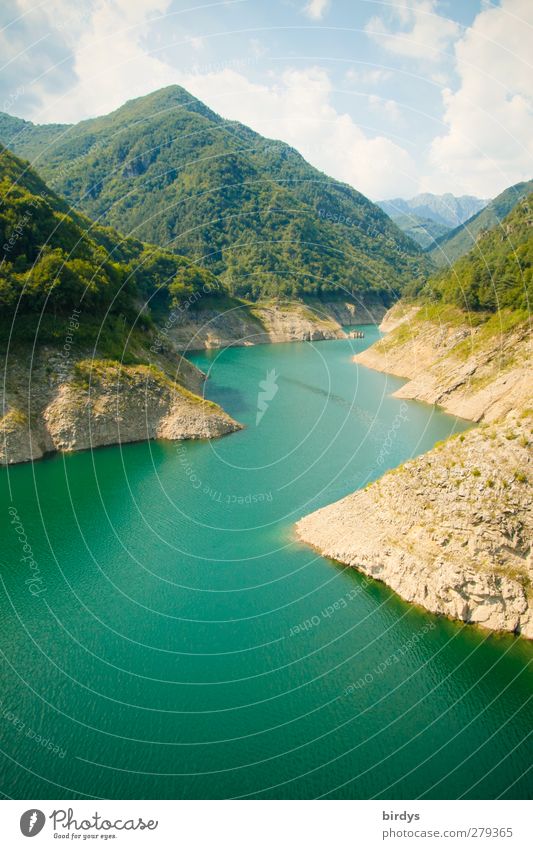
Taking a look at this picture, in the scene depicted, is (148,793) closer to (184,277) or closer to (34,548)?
(34,548)

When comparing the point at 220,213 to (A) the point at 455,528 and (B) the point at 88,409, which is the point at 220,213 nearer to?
(B) the point at 88,409

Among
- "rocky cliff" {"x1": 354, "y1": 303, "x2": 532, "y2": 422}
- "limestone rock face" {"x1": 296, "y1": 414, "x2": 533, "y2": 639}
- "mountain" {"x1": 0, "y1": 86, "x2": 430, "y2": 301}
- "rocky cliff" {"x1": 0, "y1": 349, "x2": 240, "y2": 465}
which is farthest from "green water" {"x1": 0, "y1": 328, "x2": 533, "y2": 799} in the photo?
"mountain" {"x1": 0, "y1": 86, "x2": 430, "y2": 301}

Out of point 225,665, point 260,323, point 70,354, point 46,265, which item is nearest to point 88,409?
point 70,354

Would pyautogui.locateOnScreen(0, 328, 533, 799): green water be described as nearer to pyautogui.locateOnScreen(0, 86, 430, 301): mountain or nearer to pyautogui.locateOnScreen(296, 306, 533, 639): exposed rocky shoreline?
pyautogui.locateOnScreen(296, 306, 533, 639): exposed rocky shoreline

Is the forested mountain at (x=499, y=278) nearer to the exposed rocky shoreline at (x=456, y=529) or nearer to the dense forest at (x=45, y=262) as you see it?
the exposed rocky shoreline at (x=456, y=529)

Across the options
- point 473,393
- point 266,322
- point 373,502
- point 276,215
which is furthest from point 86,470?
point 276,215
